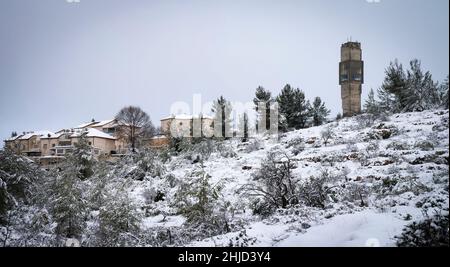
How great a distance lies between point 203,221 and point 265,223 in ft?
5.35

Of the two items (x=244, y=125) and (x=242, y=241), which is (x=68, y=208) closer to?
(x=242, y=241)

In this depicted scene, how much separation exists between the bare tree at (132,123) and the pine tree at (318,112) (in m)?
15.7

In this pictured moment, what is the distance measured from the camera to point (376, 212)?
6.22 metres

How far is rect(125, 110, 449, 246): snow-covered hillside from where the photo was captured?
5648mm

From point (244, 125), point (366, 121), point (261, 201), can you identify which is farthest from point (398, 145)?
point (244, 125)

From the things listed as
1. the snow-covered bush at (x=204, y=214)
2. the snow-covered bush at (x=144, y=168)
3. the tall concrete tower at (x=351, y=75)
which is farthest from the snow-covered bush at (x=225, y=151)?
the tall concrete tower at (x=351, y=75)

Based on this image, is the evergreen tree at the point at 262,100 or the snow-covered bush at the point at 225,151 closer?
the snow-covered bush at the point at 225,151

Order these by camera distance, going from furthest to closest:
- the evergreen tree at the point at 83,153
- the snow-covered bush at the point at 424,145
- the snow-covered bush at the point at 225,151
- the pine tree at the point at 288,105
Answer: the pine tree at the point at 288,105, the snow-covered bush at the point at 225,151, the evergreen tree at the point at 83,153, the snow-covered bush at the point at 424,145

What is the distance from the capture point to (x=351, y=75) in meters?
30.4

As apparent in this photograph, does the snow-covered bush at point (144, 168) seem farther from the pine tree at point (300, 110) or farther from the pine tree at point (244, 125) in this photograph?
the pine tree at point (300, 110)

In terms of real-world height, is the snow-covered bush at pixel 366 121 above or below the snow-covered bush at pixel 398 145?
above

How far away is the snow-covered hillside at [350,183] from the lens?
18.5 feet

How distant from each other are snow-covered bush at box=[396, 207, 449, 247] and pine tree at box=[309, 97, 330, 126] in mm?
27440
